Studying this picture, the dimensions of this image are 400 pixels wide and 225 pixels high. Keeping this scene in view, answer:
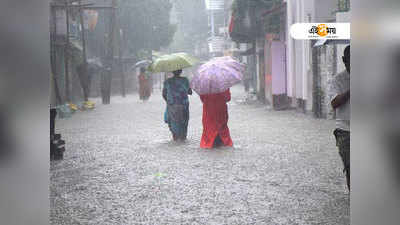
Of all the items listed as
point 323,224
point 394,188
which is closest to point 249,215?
Answer: point 323,224

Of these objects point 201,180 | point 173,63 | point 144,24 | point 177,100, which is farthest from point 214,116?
point 144,24

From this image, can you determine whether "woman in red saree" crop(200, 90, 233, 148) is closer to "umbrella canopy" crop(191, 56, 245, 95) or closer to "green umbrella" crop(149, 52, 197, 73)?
"umbrella canopy" crop(191, 56, 245, 95)

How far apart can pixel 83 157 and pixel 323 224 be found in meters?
5.21

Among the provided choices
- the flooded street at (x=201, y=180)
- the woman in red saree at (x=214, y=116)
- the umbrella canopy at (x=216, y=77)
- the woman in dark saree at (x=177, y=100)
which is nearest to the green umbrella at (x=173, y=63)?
the woman in dark saree at (x=177, y=100)

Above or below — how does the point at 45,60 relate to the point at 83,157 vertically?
above

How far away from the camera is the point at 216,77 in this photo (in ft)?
28.7

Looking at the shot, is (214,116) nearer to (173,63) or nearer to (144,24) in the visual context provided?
(173,63)

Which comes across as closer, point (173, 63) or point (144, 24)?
point (173, 63)

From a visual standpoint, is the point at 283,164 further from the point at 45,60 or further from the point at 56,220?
the point at 45,60

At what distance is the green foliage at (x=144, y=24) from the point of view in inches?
1425

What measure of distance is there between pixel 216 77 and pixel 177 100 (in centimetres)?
136

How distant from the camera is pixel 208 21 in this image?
59.2 meters

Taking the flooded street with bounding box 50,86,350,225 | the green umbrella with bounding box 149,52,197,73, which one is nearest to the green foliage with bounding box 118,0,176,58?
the flooded street with bounding box 50,86,350,225

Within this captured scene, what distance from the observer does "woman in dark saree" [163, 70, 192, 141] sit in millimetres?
9828
